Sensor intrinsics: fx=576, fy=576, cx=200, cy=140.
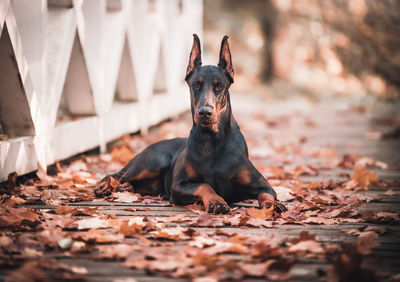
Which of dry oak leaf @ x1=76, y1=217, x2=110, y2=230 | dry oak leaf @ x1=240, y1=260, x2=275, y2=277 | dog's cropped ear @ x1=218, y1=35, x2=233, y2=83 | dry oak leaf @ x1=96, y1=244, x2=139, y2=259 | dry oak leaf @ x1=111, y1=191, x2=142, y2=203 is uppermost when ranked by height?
dog's cropped ear @ x1=218, y1=35, x2=233, y2=83

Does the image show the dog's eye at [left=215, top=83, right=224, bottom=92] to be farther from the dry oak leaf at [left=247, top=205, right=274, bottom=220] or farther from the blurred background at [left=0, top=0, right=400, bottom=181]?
the blurred background at [left=0, top=0, right=400, bottom=181]

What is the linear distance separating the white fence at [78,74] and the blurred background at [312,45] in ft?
11.1

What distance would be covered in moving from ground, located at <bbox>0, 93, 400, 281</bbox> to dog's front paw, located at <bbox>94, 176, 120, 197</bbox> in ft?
0.26

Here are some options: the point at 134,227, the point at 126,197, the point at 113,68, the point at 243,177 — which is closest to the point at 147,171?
the point at 126,197

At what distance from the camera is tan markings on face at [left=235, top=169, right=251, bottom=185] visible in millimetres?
4203

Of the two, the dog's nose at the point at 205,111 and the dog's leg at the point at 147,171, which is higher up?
the dog's nose at the point at 205,111

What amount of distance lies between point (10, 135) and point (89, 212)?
1551 millimetres

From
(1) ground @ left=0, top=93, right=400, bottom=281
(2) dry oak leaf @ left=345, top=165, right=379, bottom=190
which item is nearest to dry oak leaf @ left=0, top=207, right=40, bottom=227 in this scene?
(1) ground @ left=0, top=93, right=400, bottom=281

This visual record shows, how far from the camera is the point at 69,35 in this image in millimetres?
5715

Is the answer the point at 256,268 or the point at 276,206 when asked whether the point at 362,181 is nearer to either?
the point at 276,206

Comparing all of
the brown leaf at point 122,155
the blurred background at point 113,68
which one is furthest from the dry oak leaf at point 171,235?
the brown leaf at point 122,155

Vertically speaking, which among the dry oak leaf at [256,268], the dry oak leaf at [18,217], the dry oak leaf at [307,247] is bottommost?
the dry oak leaf at [256,268]

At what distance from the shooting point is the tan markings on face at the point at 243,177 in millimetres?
4203

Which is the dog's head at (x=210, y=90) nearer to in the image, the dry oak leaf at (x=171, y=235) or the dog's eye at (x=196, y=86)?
the dog's eye at (x=196, y=86)
